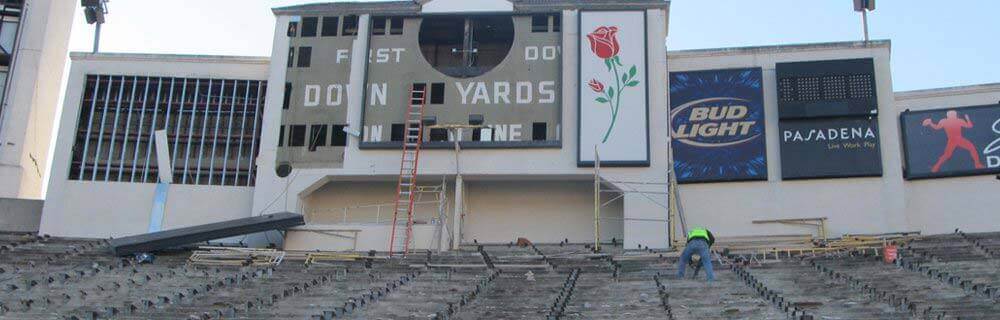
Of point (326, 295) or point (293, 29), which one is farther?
point (293, 29)

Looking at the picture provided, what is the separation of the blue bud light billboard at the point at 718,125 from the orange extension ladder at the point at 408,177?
684 centimetres

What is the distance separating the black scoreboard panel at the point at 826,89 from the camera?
1208 inches

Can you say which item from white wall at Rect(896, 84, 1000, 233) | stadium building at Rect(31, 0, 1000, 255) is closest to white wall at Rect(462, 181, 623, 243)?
stadium building at Rect(31, 0, 1000, 255)

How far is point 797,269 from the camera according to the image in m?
24.4

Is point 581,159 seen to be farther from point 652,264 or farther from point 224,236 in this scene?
point 224,236

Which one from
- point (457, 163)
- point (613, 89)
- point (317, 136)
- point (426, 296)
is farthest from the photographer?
point (317, 136)

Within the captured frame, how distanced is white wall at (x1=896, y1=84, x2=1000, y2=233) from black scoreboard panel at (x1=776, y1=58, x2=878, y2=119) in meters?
2.27

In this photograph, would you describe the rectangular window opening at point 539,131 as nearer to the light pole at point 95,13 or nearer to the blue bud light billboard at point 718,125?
the blue bud light billboard at point 718,125

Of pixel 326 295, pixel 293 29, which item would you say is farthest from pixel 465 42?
pixel 326 295

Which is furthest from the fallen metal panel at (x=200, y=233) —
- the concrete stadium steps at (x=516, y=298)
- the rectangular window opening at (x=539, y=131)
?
the concrete stadium steps at (x=516, y=298)

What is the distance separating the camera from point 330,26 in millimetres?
32812

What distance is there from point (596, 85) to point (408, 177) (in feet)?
18.0

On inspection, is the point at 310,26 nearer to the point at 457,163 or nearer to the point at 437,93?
the point at 437,93

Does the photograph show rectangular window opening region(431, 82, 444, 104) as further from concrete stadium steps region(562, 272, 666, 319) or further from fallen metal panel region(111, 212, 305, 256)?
concrete stadium steps region(562, 272, 666, 319)
